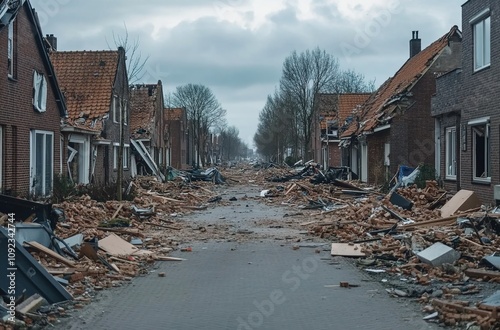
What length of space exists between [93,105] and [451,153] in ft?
55.2

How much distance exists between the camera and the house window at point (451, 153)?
69.7 ft

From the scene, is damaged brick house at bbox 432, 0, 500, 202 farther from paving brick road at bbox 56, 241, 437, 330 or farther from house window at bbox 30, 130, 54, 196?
house window at bbox 30, 130, 54, 196

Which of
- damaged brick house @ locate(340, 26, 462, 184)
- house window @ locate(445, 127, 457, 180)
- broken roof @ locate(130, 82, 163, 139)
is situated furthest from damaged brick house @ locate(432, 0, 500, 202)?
broken roof @ locate(130, 82, 163, 139)

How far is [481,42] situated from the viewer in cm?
1855

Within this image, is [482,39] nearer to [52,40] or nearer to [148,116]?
[52,40]

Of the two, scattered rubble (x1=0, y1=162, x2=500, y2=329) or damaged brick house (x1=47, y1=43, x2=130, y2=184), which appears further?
damaged brick house (x1=47, y1=43, x2=130, y2=184)

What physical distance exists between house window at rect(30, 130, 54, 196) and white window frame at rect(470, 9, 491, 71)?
13.5 metres

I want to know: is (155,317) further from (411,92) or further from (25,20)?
(411,92)

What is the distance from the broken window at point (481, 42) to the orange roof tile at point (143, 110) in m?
29.8

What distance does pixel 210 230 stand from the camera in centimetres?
1834

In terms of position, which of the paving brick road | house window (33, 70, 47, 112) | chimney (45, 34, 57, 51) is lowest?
the paving brick road

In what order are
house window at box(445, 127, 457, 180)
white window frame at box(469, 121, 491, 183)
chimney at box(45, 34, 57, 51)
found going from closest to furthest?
white window frame at box(469, 121, 491, 183)
house window at box(445, 127, 457, 180)
chimney at box(45, 34, 57, 51)

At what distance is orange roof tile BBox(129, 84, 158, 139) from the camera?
46.1 metres

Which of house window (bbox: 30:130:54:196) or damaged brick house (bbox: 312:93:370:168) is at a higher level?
damaged brick house (bbox: 312:93:370:168)
